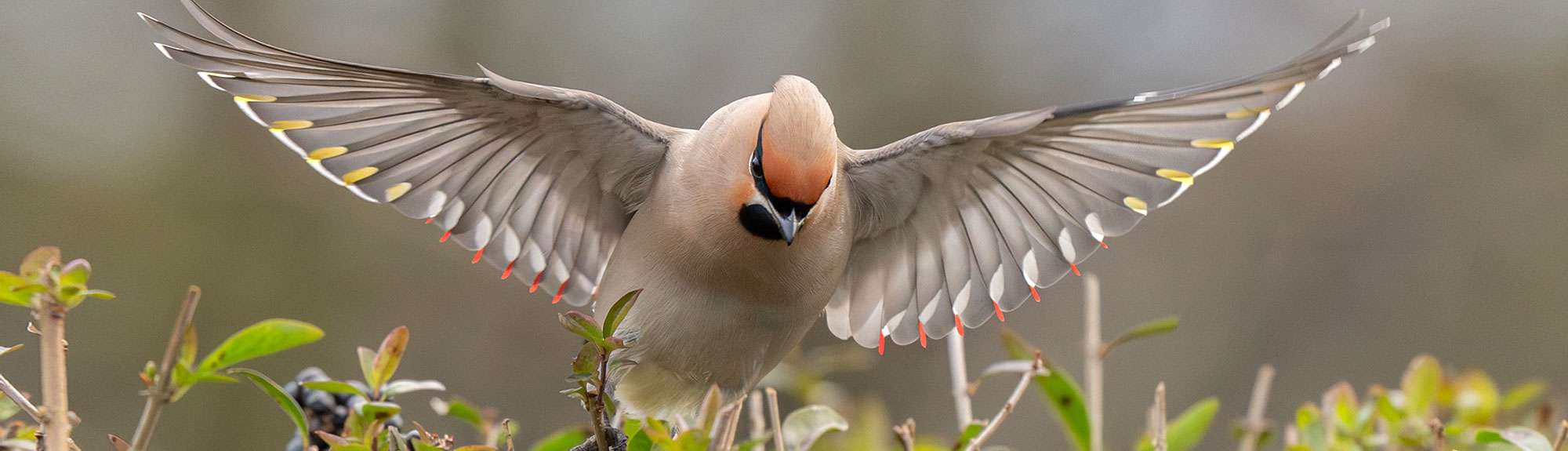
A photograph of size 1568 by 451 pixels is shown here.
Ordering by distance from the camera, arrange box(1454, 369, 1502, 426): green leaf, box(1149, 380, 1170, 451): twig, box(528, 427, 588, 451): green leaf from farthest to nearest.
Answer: box(1454, 369, 1502, 426): green leaf → box(528, 427, 588, 451): green leaf → box(1149, 380, 1170, 451): twig

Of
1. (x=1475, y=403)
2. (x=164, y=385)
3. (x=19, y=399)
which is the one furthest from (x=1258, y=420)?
(x=19, y=399)

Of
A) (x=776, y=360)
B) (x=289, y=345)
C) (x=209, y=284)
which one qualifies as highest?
(x=289, y=345)

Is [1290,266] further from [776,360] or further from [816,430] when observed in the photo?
[816,430]

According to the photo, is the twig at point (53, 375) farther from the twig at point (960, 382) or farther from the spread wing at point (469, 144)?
the twig at point (960, 382)

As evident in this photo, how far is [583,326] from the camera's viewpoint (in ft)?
3.56

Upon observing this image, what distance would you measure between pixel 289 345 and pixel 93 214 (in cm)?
570

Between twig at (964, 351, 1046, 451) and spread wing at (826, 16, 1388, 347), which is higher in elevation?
spread wing at (826, 16, 1388, 347)

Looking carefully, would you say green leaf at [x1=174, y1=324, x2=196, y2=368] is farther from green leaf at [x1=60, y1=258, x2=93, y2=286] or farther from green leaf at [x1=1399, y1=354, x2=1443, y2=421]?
green leaf at [x1=1399, y1=354, x2=1443, y2=421]

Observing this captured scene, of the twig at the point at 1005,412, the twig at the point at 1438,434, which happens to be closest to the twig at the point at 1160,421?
the twig at the point at 1005,412

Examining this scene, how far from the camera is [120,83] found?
6758mm

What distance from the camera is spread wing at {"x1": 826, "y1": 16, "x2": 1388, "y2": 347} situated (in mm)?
1712

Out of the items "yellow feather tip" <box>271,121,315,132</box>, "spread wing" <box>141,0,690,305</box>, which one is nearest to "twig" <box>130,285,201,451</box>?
"spread wing" <box>141,0,690,305</box>

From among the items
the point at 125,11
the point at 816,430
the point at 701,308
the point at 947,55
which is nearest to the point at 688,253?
the point at 701,308

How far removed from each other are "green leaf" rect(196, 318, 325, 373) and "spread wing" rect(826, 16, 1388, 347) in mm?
936
